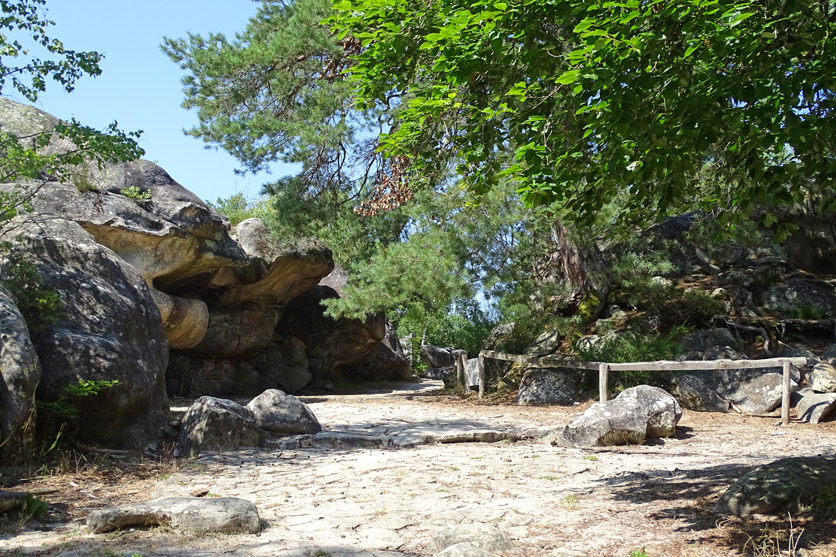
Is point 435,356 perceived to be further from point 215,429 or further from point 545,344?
point 215,429

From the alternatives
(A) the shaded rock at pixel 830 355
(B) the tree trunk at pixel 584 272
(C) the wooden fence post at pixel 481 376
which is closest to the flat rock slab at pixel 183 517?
(B) the tree trunk at pixel 584 272

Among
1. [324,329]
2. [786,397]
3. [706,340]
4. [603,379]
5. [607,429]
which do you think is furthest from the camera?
[324,329]

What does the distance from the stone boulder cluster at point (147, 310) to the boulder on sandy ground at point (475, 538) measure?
187 inches

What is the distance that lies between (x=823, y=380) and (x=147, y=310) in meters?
11.6

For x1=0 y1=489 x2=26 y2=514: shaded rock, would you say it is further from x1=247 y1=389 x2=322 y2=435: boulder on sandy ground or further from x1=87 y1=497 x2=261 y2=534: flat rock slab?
x1=247 y1=389 x2=322 y2=435: boulder on sandy ground

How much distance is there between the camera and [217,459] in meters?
8.43

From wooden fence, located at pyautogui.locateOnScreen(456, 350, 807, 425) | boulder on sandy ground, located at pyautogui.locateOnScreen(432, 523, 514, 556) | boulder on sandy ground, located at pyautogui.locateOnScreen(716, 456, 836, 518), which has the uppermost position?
→ wooden fence, located at pyautogui.locateOnScreen(456, 350, 807, 425)

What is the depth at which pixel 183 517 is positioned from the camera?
17.2 ft

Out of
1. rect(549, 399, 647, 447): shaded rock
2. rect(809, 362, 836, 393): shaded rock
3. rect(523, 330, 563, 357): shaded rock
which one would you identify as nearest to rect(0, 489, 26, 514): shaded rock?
rect(549, 399, 647, 447): shaded rock

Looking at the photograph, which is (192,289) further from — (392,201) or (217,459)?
(217,459)

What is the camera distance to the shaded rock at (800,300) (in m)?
17.5

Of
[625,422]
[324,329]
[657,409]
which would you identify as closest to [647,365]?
[657,409]

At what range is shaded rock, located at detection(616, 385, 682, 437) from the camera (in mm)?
10009

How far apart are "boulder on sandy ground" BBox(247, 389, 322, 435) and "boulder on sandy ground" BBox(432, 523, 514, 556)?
5573 millimetres
